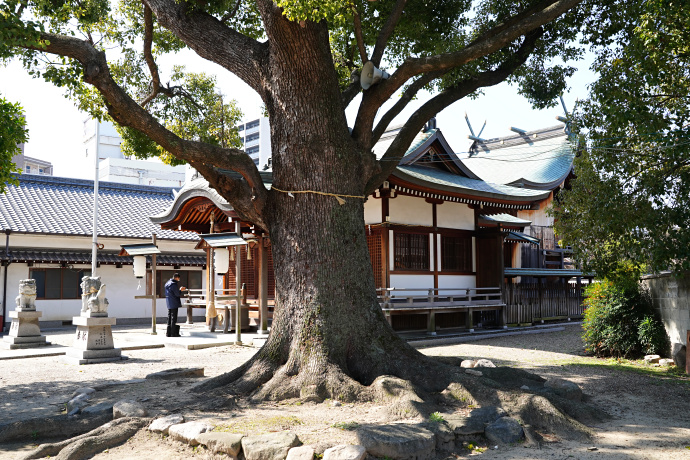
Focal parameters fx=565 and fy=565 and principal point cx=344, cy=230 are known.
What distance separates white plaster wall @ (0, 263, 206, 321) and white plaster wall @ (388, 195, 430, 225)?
42.1 ft

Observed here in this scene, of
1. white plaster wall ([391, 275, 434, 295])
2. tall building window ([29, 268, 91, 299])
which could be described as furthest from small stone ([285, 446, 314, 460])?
tall building window ([29, 268, 91, 299])

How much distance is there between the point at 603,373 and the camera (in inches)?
394

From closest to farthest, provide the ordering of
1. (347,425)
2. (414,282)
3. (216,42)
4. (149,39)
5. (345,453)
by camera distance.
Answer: (345,453) → (347,425) → (216,42) → (149,39) → (414,282)

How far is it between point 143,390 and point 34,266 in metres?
16.2

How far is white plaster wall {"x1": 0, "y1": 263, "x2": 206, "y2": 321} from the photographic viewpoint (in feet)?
68.3

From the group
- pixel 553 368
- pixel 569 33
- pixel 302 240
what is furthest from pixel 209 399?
pixel 569 33

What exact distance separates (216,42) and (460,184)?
1026 centimetres

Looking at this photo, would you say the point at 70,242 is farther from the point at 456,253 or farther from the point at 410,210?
the point at 456,253

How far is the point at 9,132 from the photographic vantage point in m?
7.67

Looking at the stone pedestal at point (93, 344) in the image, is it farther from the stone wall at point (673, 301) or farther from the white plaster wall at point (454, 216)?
the stone wall at point (673, 301)

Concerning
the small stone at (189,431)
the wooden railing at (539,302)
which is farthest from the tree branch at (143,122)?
the wooden railing at (539,302)

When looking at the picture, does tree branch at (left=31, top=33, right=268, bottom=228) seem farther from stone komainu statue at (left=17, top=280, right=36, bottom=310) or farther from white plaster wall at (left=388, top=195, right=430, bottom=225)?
stone komainu statue at (left=17, top=280, right=36, bottom=310)

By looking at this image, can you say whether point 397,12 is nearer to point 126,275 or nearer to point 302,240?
point 302,240

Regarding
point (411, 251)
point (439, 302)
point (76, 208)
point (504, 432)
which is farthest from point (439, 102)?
point (76, 208)
